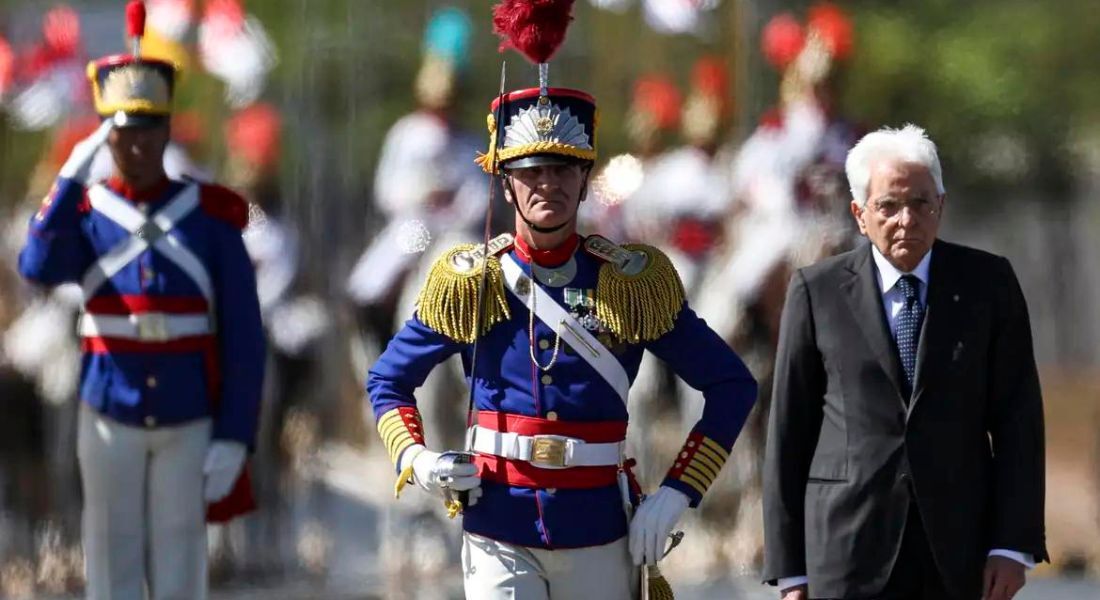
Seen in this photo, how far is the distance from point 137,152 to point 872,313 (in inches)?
123

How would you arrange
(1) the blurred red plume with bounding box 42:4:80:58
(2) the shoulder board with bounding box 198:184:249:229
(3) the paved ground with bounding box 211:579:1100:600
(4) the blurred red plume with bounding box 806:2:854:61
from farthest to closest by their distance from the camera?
(1) the blurred red plume with bounding box 42:4:80:58 < (4) the blurred red plume with bounding box 806:2:854:61 < (3) the paved ground with bounding box 211:579:1100:600 < (2) the shoulder board with bounding box 198:184:249:229

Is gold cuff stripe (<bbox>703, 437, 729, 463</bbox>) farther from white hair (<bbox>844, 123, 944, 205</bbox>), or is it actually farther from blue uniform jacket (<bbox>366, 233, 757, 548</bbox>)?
white hair (<bbox>844, 123, 944, 205</bbox>)

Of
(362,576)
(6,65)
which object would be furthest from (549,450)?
(6,65)

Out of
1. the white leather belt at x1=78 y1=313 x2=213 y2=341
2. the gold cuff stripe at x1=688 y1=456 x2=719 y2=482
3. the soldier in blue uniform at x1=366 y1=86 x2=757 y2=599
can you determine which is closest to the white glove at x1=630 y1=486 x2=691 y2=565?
the soldier in blue uniform at x1=366 y1=86 x2=757 y2=599

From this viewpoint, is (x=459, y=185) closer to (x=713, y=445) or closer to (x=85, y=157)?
(x=85, y=157)

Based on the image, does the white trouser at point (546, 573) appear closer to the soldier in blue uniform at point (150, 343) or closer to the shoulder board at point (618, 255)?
the shoulder board at point (618, 255)

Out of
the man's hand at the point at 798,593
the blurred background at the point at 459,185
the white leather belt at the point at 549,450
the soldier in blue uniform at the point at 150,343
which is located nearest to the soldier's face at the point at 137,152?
the soldier in blue uniform at the point at 150,343

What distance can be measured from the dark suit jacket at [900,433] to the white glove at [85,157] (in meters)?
3.02

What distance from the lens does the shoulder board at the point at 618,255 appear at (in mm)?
6160

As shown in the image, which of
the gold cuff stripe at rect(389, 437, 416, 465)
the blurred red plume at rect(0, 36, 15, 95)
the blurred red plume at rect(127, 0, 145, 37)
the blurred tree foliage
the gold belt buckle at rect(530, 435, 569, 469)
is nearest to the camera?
the gold belt buckle at rect(530, 435, 569, 469)

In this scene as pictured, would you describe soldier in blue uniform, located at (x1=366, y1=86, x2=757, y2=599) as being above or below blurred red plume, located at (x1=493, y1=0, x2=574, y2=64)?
below

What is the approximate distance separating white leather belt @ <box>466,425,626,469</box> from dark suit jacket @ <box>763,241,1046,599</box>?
44 centimetres

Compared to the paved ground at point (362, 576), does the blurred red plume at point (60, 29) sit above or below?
above

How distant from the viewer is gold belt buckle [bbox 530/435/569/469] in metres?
6.00
